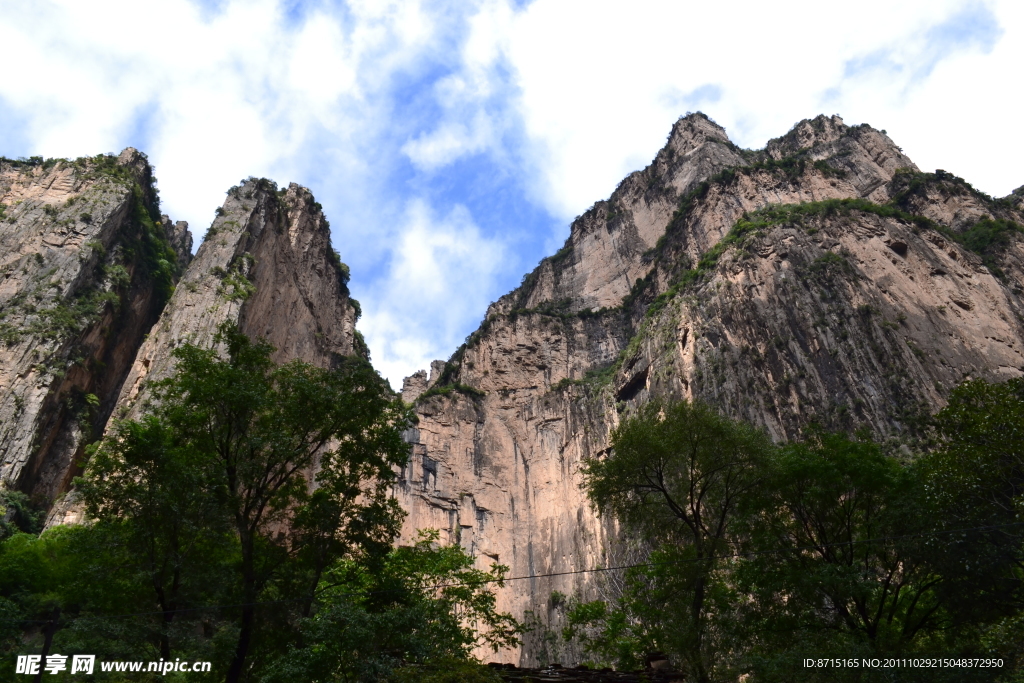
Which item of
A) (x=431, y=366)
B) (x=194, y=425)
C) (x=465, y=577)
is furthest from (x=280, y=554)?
(x=431, y=366)

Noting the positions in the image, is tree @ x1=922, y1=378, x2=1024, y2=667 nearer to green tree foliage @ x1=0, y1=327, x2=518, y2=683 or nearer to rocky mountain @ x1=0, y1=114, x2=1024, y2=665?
green tree foliage @ x1=0, y1=327, x2=518, y2=683

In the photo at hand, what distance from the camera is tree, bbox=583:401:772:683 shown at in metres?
16.5

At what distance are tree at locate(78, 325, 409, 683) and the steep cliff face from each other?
20.4 meters

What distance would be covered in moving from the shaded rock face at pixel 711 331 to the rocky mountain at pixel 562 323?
0.58 feet

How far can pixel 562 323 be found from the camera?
6250 centimetres

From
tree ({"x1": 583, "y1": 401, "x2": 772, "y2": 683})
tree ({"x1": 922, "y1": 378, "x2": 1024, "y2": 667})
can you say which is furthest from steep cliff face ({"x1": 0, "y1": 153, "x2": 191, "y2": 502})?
tree ({"x1": 922, "y1": 378, "x2": 1024, "y2": 667})

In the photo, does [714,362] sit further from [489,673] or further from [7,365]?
[7,365]

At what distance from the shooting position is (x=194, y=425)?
1566cm

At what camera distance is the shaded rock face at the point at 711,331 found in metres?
36.1

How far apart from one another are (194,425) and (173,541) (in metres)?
2.73

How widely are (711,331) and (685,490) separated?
2525cm


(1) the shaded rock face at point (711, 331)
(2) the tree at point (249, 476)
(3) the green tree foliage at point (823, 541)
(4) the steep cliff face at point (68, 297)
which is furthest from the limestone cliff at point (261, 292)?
(3) the green tree foliage at point (823, 541)

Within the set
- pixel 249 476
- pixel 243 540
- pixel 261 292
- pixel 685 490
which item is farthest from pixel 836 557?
pixel 261 292

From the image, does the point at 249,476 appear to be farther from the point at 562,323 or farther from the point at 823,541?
the point at 562,323
